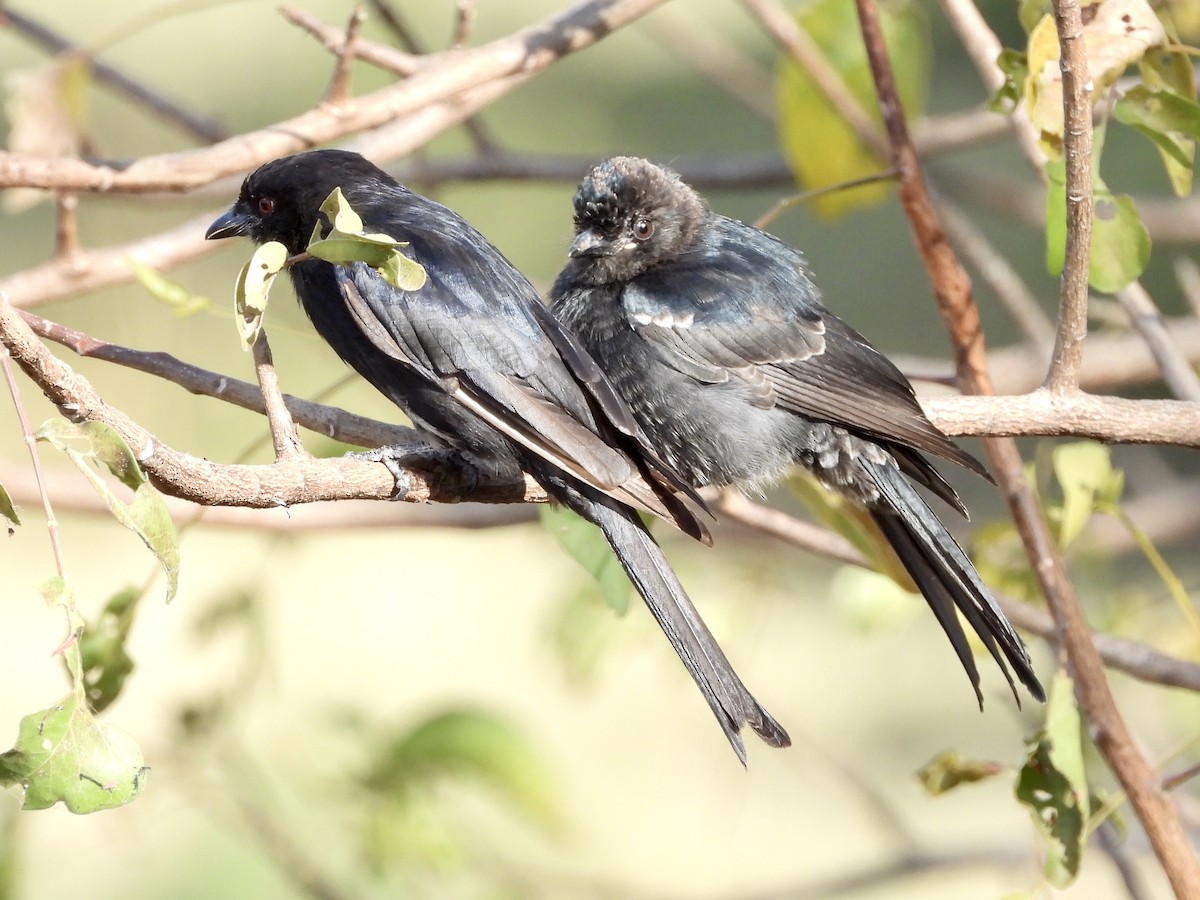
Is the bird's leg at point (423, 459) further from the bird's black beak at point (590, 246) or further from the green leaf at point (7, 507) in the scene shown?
the green leaf at point (7, 507)

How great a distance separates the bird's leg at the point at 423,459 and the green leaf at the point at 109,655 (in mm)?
469

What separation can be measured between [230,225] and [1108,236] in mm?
1790

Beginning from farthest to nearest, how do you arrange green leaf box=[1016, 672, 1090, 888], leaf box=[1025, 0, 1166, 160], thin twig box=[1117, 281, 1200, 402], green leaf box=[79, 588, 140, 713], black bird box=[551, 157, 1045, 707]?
black bird box=[551, 157, 1045, 707]
thin twig box=[1117, 281, 1200, 402]
green leaf box=[79, 588, 140, 713]
leaf box=[1025, 0, 1166, 160]
green leaf box=[1016, 672, 1090, 888]

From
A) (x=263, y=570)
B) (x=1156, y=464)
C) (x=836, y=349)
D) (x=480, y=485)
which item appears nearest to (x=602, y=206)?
(x=836, y=349)

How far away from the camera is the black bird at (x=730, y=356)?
2787mm

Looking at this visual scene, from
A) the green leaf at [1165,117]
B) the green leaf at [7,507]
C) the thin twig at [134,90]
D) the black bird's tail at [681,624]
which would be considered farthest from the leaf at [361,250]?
the thin twig at [134,90]

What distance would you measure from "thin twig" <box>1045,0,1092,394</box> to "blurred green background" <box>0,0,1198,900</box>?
0.99 metres

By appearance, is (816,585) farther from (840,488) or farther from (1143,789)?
(1143,789)

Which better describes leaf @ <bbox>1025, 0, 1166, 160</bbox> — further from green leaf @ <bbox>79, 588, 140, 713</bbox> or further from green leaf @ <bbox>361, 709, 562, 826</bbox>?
green leaf @ <bbox>79, 588, 140, 713</bbox>

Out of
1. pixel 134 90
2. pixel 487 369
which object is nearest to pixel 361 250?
pixel 487 369

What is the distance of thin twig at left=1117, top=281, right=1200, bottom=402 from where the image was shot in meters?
2.57

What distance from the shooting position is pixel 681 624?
7.25ft

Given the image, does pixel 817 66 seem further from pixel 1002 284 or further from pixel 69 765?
pixel 69 765

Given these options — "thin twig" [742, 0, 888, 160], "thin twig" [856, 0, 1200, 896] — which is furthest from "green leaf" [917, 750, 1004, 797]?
"thin twig" [742, 0, 888, 160]
